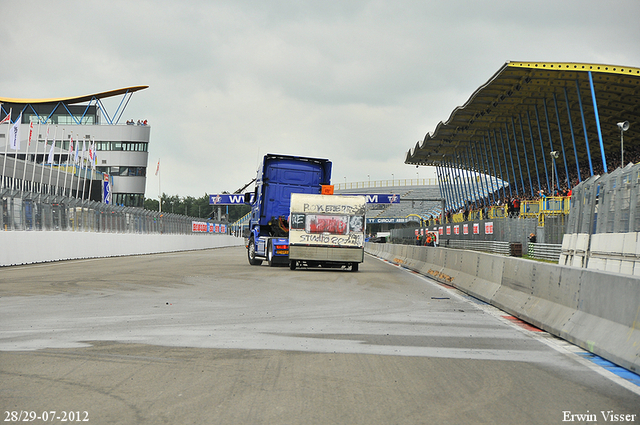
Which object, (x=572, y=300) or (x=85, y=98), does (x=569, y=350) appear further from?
(x=85, y=98)

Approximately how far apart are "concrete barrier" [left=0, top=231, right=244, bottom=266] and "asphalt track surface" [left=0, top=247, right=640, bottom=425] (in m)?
14.2

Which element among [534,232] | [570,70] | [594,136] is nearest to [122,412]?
[534,232]

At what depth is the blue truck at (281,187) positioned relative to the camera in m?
26.3

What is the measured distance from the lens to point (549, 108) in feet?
165

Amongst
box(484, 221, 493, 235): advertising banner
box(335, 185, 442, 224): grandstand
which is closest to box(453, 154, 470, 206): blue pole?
box(484, 221, 493, 235): advertising banner

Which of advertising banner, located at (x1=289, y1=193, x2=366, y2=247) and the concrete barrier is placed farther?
the concrete barrier

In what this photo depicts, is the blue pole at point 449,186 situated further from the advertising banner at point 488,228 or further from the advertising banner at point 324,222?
Result: the advertising banner at point 324,222

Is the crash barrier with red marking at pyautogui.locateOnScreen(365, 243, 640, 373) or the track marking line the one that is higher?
the crash barrier with red marking at pyautogui.locateOnScreen(365, 243, 640, 373)

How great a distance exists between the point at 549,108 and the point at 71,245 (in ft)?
116

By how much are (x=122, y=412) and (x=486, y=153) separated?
2416 inches

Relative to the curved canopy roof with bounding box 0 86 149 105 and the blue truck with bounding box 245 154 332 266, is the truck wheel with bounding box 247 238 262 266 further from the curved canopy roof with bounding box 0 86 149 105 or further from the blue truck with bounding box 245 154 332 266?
the curved canopy roof with bounding box 0 86 149 105

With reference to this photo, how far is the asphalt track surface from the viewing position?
4.92 m

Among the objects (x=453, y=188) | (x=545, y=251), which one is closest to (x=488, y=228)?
(x=545, y=251)

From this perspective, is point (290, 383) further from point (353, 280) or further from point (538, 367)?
point (353, 280)
